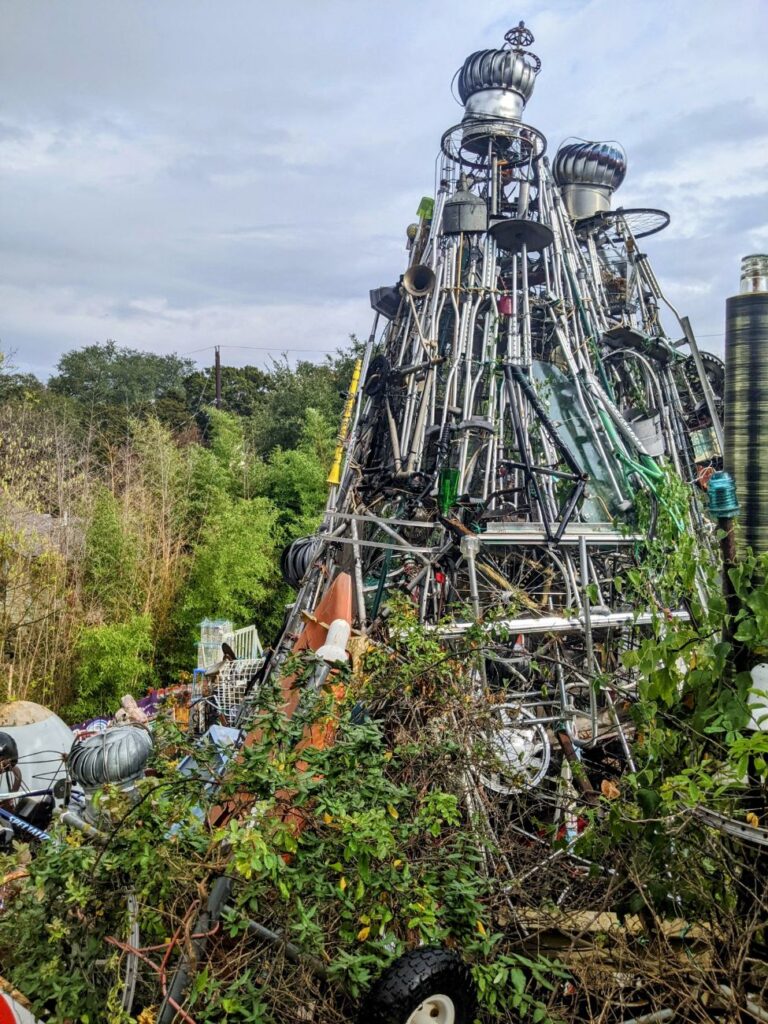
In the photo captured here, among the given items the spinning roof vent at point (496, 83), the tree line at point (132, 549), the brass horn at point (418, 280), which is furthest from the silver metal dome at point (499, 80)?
the tree line at point (132, 549)

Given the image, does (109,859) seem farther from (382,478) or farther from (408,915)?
(382,478)

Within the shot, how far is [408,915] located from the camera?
2.44 m

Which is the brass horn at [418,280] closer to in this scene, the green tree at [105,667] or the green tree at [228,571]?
the green tree at [228,571]

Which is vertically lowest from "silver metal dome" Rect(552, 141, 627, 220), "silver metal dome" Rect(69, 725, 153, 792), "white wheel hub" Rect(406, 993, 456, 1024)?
Result: "white wheel hub" Rect(406, 993, 456, 1024)

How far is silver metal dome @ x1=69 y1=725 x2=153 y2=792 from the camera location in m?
4.00

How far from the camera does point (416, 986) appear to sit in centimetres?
230

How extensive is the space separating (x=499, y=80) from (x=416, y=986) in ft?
37.2

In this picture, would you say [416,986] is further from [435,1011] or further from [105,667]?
[105,667]

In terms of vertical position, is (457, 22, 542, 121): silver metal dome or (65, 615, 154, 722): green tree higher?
(457, 22, 542, 121): silver metal dome

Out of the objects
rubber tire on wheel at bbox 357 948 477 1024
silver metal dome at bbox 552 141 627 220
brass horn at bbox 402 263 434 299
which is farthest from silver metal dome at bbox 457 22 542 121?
rubber tire on wheel at bbox 357 948 477 1024

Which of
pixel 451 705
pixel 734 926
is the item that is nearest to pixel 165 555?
pixel 451 705

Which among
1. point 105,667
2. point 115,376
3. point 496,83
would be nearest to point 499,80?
point 496,83

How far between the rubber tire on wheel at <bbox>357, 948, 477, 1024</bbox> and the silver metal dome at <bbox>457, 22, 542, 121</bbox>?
35.2 feet

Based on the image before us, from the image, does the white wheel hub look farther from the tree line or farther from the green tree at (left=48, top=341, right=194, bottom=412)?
the green tree at (left=48, top=341, right=194, bottom=412)
